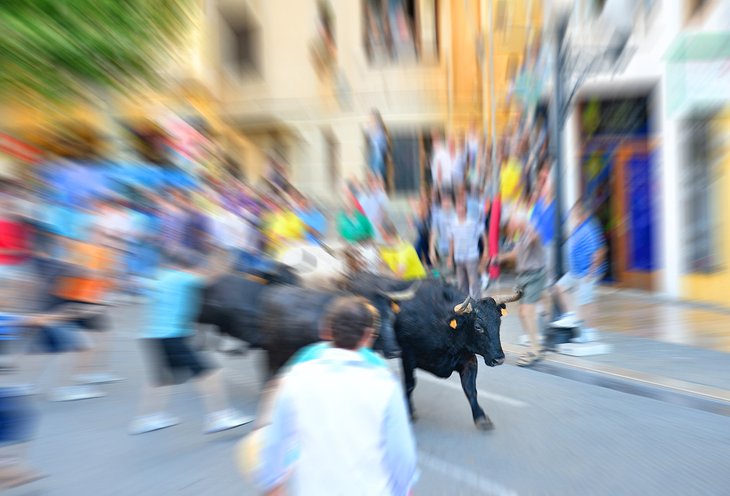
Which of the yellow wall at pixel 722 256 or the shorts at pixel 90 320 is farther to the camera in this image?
the yellow wall at pixel 722 256

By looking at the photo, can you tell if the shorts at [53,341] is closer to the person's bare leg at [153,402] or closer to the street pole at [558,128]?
the person's bare leg at [153,402]

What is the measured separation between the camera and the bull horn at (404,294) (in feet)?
17.0

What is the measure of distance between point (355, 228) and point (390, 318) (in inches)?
68.0

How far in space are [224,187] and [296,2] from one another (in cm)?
577

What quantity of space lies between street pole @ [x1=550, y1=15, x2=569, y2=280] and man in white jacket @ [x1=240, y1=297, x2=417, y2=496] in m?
6.86

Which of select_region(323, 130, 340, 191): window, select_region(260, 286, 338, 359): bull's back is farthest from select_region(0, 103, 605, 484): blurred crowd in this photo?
select_region(323, 130, 340, 191): window

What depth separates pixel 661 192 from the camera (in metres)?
12.5

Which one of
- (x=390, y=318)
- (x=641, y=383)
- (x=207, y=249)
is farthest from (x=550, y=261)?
(x=207, y=249)

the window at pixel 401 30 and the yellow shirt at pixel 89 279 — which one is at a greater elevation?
the window at pixel 401 30

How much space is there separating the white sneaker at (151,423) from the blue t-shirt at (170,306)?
733 mm

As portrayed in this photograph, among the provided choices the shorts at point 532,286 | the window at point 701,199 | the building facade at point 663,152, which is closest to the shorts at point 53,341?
the shorts at point 532,286

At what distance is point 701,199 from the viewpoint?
12.0 metres

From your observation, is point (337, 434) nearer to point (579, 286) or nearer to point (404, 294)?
point (404, 294)

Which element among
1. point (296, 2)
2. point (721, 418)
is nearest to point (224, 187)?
point (296, 2)
